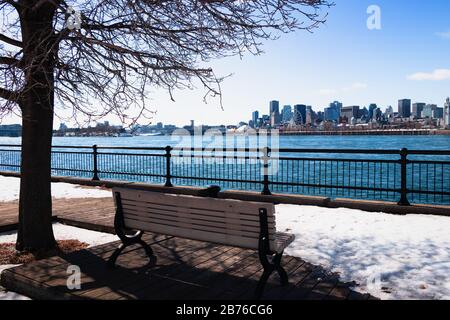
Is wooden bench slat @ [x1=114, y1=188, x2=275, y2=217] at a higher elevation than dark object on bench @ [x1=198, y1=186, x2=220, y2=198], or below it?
higher

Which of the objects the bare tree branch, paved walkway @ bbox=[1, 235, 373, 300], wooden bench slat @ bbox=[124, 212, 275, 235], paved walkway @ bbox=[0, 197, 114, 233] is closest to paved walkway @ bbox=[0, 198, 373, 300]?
paved walkway @ bbox=[1, 235, 373, 300]

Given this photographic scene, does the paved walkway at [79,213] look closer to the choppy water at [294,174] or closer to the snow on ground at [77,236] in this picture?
the snow on ground at [77,236]

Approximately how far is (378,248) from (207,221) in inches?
111

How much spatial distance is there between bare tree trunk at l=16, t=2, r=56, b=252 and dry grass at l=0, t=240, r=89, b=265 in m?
0.10

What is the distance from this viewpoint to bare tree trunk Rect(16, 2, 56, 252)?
17.6 ft

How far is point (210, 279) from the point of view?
171 inches

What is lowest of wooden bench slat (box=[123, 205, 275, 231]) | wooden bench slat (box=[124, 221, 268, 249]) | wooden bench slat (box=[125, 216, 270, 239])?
wooden bench slat (box=[124, 221, 268, 249])

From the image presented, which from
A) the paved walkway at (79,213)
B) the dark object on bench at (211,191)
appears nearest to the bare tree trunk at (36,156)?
the paved walkway at (79,213)

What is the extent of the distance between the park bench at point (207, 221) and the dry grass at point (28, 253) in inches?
54.6

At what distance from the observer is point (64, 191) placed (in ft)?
36.9

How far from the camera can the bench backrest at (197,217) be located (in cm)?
390

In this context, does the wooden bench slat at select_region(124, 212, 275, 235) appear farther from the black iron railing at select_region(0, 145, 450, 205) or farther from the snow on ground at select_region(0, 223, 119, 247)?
the black iron railing at select_region(0, 145, 450, 205)

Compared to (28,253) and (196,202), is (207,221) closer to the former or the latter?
(196,202)
